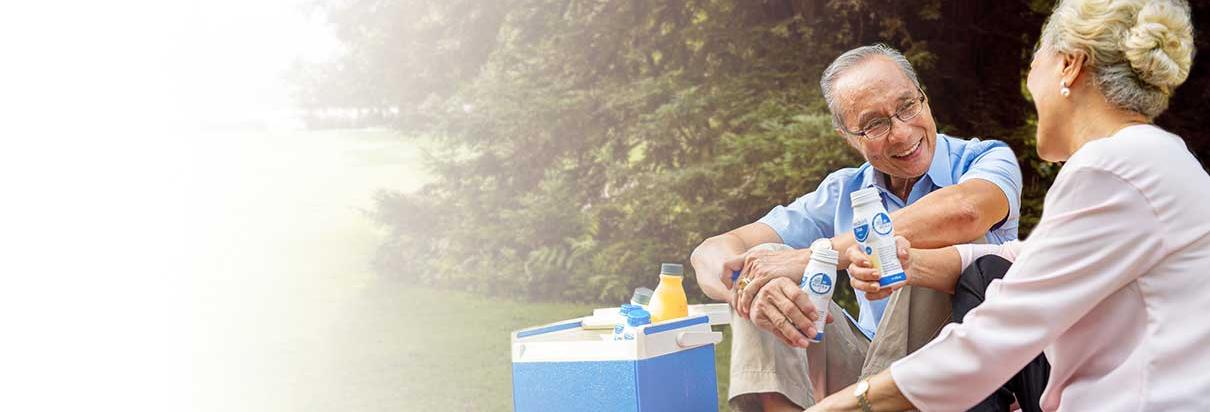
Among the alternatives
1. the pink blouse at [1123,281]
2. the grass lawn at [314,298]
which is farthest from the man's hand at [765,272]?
the grass lawn at [314,298]

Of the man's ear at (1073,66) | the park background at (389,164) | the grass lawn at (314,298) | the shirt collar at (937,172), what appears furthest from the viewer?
the grass lawn at (314,298)

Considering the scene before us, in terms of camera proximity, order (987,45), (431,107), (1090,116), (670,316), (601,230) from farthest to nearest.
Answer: (431,107) < (601,230) < (987,45) < (670,316) < (1090,116)

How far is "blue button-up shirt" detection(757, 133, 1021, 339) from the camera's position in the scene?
238cm

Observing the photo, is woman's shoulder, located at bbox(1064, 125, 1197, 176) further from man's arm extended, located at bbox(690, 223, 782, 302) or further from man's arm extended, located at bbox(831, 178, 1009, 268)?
man's arm extended, located at bbox(690, 223, 782, 302)

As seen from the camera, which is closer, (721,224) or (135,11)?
(721,224)

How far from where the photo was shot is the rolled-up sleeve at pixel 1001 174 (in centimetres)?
234

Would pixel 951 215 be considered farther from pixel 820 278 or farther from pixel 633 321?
pixel 633 321

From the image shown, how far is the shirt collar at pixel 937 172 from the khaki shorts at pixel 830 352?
35 centimetres

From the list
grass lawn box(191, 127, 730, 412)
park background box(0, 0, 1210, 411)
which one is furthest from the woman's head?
grass lawn box(191, 127, 730, 412)

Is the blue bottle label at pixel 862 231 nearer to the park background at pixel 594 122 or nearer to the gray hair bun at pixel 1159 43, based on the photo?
the gray hair bun at pixel 1159 43

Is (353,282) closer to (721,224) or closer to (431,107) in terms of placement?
(431,107)

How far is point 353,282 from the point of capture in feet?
28.1

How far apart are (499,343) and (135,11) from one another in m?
3.31

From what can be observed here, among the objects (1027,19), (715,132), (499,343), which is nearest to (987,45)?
(1027,19)
